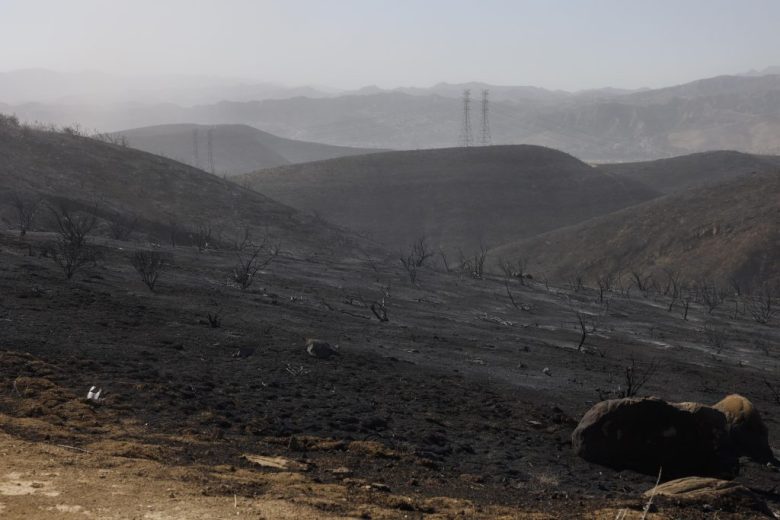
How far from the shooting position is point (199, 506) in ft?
20.7

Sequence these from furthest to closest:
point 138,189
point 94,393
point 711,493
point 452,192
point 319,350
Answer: point 452,192, point 138,189, point 319,350, point 94,393, point 711,493

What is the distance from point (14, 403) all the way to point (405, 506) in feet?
16.4

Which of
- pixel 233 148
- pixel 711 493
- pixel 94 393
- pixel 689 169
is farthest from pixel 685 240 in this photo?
pixel 233 148

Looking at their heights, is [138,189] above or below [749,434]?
above

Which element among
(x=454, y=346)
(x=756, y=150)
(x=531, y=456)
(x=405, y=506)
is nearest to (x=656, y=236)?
(x=454, y=346)

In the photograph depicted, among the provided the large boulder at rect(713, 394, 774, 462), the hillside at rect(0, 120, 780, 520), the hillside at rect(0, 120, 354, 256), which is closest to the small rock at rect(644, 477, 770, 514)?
the hillside at rect(0, 120, 780, 520)

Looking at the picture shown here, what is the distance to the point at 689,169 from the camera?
9019 cm

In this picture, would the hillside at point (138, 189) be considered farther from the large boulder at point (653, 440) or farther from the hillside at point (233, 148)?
the hillside at point (233, 148)

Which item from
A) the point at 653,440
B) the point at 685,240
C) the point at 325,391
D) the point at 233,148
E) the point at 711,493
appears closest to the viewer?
the point at 711,493

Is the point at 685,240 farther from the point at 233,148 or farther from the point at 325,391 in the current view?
the point at 233,148

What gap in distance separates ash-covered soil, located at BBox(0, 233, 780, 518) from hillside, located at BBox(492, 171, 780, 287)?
79.1ft

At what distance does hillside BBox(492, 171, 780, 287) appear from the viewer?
4478 cm

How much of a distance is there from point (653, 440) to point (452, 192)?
6714 cm

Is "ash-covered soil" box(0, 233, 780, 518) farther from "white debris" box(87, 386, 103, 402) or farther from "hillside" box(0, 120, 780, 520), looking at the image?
"white debris" box(87, 386, 103, 402)
